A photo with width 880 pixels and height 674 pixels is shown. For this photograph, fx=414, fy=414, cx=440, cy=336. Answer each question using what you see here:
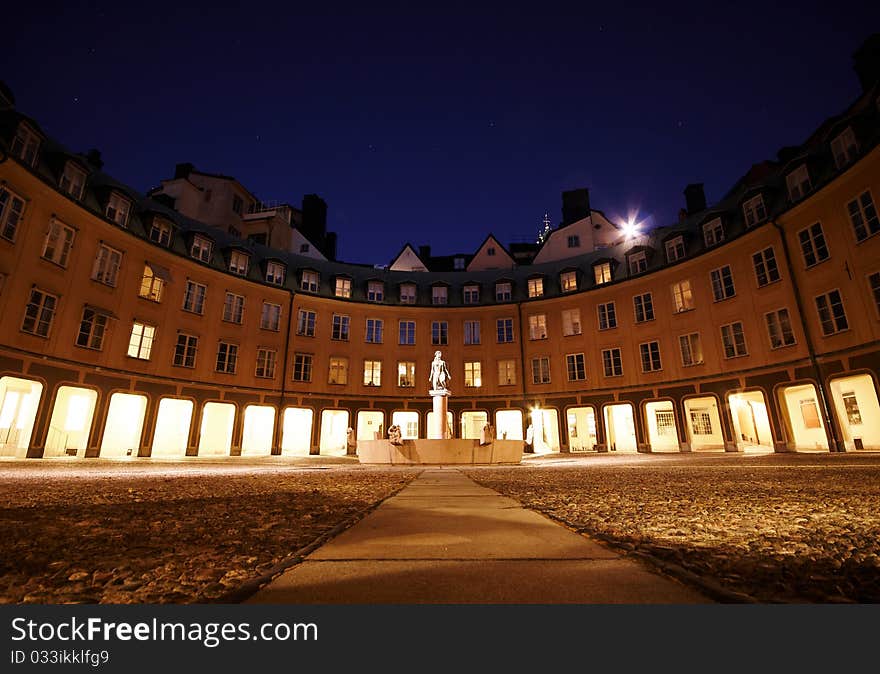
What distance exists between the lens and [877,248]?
1627cm

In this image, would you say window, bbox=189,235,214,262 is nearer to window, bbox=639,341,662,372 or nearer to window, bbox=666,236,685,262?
window, bbox=639,341,662,372

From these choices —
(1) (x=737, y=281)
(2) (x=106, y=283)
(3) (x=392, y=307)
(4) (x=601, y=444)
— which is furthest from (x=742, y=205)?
(2) (x=106, y=283)

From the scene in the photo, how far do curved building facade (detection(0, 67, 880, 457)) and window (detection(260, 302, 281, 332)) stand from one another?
14cm

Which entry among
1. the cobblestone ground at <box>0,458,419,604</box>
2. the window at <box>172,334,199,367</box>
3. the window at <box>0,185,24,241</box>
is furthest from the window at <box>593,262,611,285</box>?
the window at <box>0,185,24,241</box>

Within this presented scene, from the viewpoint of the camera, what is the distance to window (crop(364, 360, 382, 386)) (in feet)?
97.0

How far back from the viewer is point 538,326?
1187 inches

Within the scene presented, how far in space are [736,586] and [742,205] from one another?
2726cm

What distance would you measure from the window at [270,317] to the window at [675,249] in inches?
1004

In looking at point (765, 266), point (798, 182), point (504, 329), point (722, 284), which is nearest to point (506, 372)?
point (504, 329)

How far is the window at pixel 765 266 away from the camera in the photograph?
20.6 metres

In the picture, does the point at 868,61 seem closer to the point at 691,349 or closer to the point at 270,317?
the point at 691,349

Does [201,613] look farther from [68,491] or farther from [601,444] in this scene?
[601,444]

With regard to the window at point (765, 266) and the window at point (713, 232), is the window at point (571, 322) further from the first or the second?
the window at point (765, 266)

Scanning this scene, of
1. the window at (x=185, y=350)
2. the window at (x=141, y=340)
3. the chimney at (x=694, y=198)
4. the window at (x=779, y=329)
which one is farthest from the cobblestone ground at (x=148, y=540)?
the chimney at (x=694, y=198)
